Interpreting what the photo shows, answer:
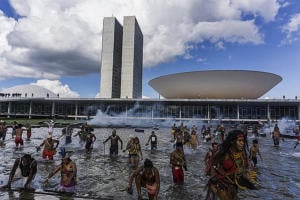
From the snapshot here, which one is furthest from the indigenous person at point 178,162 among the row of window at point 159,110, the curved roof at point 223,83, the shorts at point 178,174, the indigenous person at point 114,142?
the curved roof at point 223,83

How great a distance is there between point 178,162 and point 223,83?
70.0 meters

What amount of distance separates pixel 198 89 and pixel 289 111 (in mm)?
24845

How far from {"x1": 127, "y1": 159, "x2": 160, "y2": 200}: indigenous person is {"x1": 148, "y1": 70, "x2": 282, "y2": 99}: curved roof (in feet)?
234

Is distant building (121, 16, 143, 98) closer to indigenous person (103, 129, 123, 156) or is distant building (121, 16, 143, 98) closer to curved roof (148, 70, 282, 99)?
curved roof (148, 70, 282, 99)

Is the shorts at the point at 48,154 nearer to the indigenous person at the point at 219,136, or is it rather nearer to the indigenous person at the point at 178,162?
the indigenous person at the point at 178,162

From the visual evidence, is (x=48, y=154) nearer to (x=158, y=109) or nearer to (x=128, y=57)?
(x=158, y=109)

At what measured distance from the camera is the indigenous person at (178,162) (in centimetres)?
774

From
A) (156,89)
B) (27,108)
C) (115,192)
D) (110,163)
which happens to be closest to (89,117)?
(27,108)

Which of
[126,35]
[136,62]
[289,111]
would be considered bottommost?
[289,111]

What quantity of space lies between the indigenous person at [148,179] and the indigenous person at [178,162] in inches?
91.1

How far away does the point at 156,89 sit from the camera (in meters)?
89.8

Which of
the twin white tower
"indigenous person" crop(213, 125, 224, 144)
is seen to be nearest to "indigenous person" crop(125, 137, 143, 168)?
"indigenous person" crop(213, 125, 224, 144)

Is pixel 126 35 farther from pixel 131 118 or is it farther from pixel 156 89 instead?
pixel 131 118

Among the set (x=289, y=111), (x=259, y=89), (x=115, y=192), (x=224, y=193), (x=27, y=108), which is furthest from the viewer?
(x=259, y=89)
